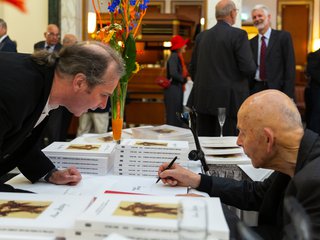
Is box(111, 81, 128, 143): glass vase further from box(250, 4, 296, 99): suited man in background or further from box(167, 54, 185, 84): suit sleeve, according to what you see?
box(167, 54, 185, 84): suit sleeve

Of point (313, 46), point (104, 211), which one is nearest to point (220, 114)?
point (104, 211)

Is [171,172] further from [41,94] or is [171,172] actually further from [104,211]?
[104,211]

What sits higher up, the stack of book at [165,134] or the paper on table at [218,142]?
the stack of book at [165,134]

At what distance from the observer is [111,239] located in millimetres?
1111

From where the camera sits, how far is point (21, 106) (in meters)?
1.74

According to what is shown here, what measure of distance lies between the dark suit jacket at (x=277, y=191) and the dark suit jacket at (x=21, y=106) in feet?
2.28

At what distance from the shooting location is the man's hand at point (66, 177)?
205 centimetres

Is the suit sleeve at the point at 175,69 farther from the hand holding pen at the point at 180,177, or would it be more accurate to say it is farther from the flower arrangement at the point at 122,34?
Answer: the hand holding pen at the point at 180,177

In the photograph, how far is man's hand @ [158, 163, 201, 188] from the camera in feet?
6.52

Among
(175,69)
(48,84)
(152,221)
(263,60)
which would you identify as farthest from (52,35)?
(152,221)

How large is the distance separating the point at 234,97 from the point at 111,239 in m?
3.35

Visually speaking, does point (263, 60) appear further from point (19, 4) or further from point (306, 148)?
point (19, 4)

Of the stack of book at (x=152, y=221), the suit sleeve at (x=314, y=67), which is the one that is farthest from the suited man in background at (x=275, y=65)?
the stack of book at (x=152, y=221)

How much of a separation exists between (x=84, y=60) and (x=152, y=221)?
84cm
